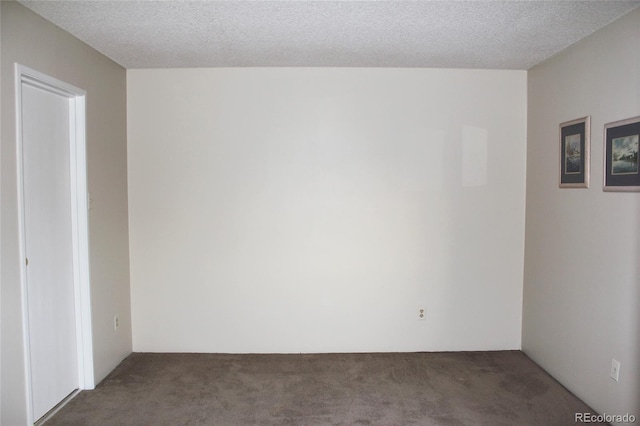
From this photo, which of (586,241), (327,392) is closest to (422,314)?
(327,392)

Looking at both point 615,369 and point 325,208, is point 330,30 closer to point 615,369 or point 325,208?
point 325,208

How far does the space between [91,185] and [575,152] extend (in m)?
3.44

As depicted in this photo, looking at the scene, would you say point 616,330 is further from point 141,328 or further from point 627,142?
point 141,328

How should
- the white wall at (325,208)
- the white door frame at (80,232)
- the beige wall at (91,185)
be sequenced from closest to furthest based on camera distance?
the beige wall at (91,185)
the white door frame at (80,232)
the white wall at (325,208)

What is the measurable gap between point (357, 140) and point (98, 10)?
81.2 inches

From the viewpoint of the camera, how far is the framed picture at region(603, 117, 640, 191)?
2387mm

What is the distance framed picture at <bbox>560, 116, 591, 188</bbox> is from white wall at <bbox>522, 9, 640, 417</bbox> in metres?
0.05

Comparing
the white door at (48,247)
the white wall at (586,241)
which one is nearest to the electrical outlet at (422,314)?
the white wall at (586,241)

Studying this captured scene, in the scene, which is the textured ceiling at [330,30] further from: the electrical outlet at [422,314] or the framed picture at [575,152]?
the electrical outlet at [422,314]

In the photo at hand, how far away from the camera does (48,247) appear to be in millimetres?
2701

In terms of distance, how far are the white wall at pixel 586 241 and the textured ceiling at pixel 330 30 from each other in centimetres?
23

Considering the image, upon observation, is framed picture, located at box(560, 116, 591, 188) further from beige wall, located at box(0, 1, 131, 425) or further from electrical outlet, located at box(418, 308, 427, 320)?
beige wall, located at box(0, 1, 131, 425)

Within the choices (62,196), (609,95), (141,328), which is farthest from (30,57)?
(609,95)

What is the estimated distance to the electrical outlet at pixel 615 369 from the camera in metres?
2.51
